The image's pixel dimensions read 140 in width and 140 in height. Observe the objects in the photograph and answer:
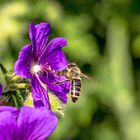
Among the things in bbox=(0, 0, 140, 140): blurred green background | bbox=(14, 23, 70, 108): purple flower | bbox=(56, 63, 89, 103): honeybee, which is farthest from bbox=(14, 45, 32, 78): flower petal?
bbox=(0, 0, 140, 140): blurred green background

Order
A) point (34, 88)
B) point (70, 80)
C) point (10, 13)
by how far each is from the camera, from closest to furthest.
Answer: point (34, 88), point (70, 80), point (10, 13)

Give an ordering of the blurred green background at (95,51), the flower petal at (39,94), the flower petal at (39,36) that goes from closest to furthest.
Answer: the flower petal at (39,94) < the flower petal at (39,36) < the blurred green background at (95,51)

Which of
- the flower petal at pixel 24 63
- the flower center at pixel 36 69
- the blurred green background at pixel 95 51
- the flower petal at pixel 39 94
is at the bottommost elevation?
the blurred green background at pixel 95 51

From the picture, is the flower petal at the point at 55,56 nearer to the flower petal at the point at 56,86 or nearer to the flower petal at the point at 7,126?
the flower petal at the point at 56,86

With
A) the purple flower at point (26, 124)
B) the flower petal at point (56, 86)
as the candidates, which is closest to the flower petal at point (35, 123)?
the purple flower at point (26, 124)

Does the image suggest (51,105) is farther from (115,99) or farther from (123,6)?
(123,6)

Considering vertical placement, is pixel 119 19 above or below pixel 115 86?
above

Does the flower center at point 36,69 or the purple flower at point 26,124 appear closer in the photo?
the purple flower at point 26,124

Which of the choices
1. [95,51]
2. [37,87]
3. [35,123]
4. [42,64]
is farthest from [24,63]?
[95,51]

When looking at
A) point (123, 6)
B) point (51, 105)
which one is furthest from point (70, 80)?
point (123, 6)
